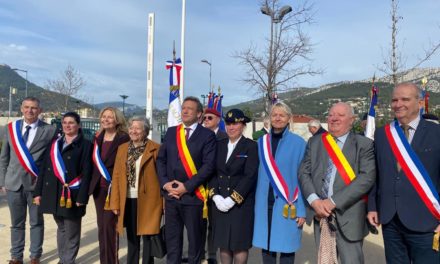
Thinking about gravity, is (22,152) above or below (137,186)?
above

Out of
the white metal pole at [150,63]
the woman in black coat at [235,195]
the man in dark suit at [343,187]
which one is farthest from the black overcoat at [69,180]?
the white metal pole at [150,63]

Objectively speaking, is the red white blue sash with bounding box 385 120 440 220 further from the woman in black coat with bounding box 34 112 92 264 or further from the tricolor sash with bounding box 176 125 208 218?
the woman in black coat with bounding box 34 112 92 264

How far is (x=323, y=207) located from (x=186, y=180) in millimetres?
1493

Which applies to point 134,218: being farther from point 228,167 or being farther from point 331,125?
point 331,125

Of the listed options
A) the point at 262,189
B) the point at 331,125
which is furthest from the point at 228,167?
the point at 331,125

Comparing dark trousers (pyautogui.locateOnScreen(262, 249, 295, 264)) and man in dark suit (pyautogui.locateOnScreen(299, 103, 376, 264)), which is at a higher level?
man in dark suit (pyautogui.locateOnScreen(299, 103, 376, 264))

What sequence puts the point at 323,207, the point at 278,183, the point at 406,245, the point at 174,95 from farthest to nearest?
the point at 174,95, the point at 278,183, the point at 323,207, the point at 406,245

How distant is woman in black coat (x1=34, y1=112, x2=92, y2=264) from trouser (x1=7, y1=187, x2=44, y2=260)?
279 mm

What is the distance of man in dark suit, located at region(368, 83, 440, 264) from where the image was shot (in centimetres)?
304

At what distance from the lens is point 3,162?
16.4 feet

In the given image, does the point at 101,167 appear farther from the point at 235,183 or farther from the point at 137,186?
the point at 235,183

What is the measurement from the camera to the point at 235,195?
3934 mm

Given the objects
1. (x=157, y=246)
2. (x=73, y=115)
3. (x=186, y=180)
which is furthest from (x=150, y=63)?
(x=186, y=180)

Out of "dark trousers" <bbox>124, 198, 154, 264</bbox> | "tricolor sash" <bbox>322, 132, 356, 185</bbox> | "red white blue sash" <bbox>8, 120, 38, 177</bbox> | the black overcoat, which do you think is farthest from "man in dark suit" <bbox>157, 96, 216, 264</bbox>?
"red white blue sash" <bbox>8, 120, 38, 177</bbox>
